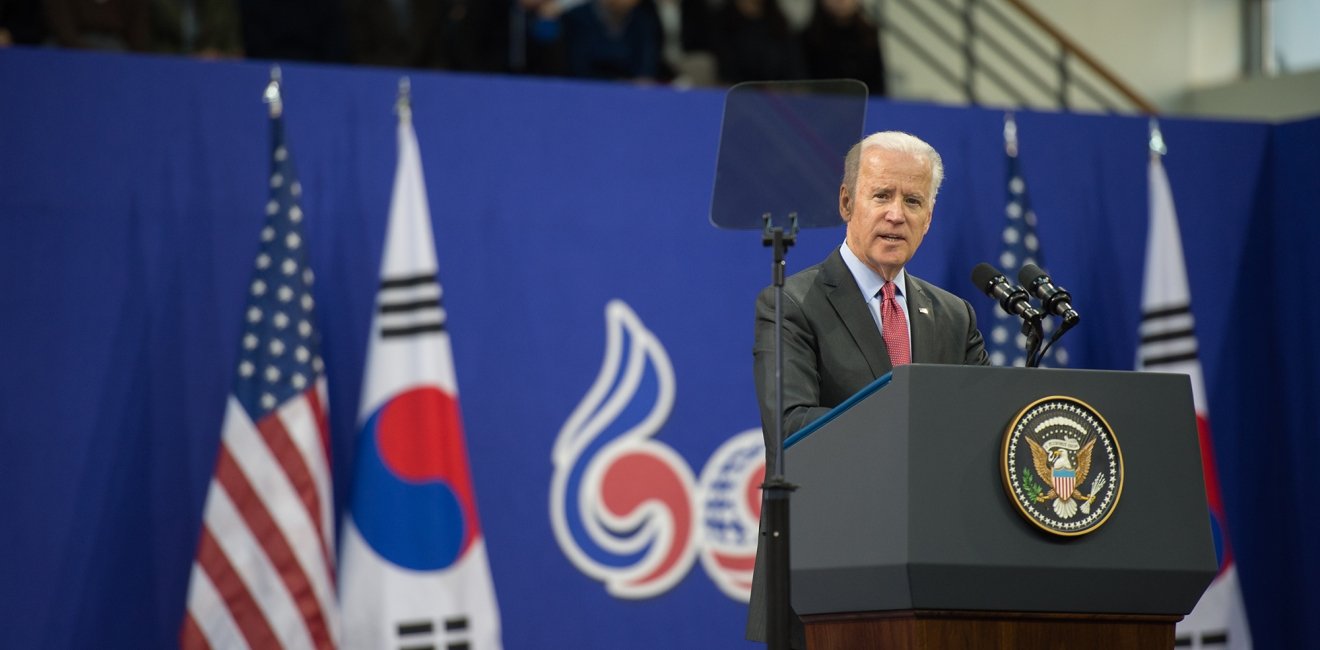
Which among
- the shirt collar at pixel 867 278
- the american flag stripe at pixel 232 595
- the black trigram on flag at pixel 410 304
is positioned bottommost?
the american flag stripe at pixel 232 595

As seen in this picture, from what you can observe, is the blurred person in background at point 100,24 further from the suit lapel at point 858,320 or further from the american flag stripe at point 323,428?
the suit lapel at point 858,320

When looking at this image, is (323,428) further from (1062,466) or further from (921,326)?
(1062,466)

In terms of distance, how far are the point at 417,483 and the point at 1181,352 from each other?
10.2 ft

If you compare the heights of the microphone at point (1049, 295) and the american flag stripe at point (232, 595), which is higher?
the microphone at point (1049, 295)

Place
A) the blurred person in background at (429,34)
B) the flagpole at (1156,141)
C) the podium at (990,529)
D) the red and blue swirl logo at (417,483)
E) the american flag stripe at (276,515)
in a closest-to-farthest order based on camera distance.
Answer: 1. the podium at (990,529)
2. the american flag stripe at (276,515)
3. the red and blue swirl logo at (417,483)
4. the blurred person in background at (429,34)
5. the flagpole at (1156,141)

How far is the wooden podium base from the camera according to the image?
7.64 feet

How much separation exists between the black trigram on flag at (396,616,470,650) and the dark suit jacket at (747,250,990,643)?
277 cm

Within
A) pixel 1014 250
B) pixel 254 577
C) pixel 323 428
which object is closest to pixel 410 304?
pixel 323 428

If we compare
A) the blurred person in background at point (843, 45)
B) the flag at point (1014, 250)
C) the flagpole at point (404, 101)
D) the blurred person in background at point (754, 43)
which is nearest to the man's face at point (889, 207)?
the flagpole at point (404, 101)

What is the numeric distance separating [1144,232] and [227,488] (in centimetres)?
390

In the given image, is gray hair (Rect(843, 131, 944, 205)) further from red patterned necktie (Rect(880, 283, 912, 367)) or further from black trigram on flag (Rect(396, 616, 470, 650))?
black trigram on flag (Rect(396, 616, 470, 650))

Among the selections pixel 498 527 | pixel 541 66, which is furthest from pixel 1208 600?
pixel 541 66

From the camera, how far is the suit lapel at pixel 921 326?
2879 millimetres

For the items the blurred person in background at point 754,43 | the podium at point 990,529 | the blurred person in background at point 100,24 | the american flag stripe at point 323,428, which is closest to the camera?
the podium at point 990,529
